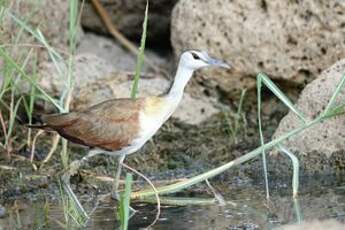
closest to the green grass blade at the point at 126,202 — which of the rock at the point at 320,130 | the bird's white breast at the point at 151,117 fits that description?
the bird's white breast at the point at 151,117

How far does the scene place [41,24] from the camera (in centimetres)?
901

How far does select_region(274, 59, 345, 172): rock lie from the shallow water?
242mm

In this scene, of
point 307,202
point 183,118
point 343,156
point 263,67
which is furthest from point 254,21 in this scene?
point 307,202

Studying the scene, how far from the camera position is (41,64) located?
9094 millimetres

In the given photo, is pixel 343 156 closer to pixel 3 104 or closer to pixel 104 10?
pixel 3 104

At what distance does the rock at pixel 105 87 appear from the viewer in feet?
29.0

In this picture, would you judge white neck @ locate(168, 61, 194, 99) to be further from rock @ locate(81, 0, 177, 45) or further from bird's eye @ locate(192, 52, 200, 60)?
rock @ locate(81, 0, 177, 45)

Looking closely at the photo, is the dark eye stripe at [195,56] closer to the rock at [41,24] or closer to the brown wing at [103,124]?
the brown wing at [103,124]

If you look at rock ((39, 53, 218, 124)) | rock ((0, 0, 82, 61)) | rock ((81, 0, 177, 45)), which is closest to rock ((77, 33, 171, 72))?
rock ((81, 0, 177, 45))

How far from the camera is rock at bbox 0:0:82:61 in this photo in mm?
8562

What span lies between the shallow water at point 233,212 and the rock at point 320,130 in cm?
24

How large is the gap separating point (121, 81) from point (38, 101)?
73 cm

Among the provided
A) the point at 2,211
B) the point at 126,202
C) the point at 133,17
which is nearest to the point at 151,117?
the point at 2,211

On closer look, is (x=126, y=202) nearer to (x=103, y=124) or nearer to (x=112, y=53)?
(x=103, y=124)
